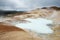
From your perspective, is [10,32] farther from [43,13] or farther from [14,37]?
[43,13]

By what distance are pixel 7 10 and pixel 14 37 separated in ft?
3.84

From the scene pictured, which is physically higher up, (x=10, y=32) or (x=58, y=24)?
(x=58, y=24)

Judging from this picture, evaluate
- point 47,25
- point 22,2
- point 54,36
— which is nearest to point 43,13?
point 47,25

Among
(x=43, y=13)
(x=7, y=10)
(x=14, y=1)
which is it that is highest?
(x=14, y=1)

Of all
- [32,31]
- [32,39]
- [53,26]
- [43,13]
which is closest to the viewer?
[32,39]

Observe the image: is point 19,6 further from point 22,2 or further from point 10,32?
point 10,32

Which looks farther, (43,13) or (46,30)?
(43,13)

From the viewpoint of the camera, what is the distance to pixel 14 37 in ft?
3.24

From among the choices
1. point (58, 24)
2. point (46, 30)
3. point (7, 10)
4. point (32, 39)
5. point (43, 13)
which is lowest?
point (32, 39)

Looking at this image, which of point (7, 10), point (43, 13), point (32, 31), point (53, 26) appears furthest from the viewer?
point (7, 10)

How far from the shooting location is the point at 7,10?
210 cm

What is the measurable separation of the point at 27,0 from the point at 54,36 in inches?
49.2

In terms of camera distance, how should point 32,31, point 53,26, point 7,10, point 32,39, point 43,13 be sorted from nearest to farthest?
1. point 32,39
2. point 32,31
3. point 53,26
4. point 43,13
5. point 7,10

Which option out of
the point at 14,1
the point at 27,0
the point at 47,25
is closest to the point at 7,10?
the point at 14,1
